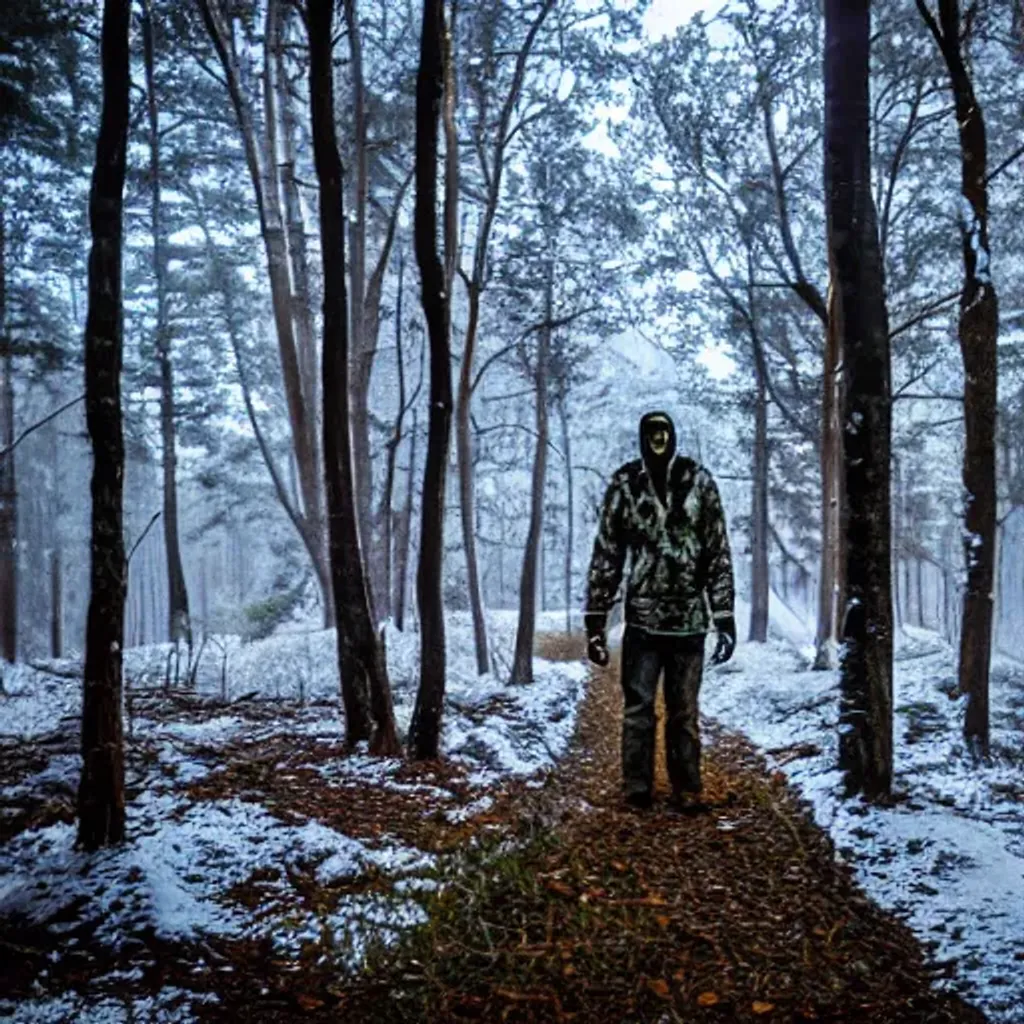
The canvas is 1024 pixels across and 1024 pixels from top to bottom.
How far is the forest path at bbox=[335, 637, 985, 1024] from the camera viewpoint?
2629 mm

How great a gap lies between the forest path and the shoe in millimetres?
303

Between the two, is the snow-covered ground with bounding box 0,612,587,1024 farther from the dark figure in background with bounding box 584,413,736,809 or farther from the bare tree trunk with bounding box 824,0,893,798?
the bare tree trunk with bounding box 824,0,893,798

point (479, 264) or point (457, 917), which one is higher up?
point (479, 264)

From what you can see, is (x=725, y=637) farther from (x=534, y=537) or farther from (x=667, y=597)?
(x=534, y=537)

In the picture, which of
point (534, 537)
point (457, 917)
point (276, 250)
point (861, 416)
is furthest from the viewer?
point (534, 537)

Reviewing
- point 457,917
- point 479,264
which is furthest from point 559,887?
point 479,264

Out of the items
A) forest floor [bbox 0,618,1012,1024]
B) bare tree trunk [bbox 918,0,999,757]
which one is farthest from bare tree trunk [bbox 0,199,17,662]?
bare tree trunk [bbox 918,0,999,757]

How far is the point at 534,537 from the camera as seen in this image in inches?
564

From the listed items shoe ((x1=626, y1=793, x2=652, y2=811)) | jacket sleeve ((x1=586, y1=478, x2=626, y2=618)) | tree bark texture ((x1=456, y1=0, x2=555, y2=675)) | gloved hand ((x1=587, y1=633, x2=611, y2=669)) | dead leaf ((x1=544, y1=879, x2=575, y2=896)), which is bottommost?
shoe ((x1=626, y1=793, x2=652, y2=811))

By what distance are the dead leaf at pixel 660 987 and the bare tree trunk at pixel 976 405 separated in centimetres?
619

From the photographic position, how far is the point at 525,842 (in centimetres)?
417

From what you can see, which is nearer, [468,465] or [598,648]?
[598,648]

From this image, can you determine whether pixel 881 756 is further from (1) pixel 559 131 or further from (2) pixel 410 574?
(2) pixel 410 574

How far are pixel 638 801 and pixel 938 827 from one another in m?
1.72
